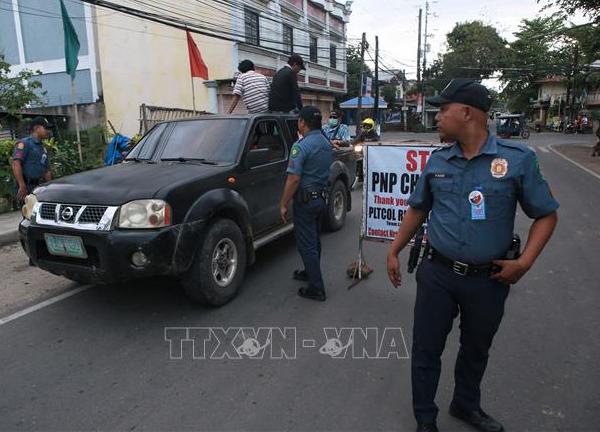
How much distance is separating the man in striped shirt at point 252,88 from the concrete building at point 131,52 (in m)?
9.58

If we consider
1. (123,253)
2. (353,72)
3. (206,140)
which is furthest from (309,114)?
(353,72)

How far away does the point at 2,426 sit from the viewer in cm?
273

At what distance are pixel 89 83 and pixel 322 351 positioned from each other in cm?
1639

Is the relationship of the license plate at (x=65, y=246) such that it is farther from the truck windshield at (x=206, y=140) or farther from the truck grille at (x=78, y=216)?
the truck windshield at (x=206, y=140)

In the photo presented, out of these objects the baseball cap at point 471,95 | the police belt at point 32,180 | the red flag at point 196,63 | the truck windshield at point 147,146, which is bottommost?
the police belt at point 32,180

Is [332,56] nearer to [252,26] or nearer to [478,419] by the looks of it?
[252,26]

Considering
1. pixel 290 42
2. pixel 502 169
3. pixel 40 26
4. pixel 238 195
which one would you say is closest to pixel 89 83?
pixel 40 26

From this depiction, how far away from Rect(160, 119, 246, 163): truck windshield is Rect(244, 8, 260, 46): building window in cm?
1605

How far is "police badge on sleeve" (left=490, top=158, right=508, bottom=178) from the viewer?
2.24 metres

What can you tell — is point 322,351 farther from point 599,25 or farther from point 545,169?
point 599,25

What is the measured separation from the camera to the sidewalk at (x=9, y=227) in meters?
7.11

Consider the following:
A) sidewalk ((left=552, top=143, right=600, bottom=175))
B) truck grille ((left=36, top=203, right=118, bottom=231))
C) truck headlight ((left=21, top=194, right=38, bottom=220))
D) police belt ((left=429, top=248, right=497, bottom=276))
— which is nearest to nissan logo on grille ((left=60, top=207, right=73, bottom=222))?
truck grille ((left=36, top=203, right=118, bottom=231))

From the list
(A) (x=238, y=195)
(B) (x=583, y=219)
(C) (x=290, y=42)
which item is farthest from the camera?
(C) (x=290, y=42)

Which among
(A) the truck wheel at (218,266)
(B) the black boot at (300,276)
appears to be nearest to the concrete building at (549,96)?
(B) the black boot at (300,276)
